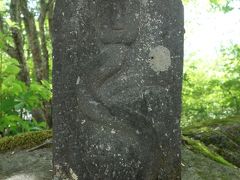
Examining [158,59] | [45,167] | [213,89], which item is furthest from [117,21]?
[213,89]

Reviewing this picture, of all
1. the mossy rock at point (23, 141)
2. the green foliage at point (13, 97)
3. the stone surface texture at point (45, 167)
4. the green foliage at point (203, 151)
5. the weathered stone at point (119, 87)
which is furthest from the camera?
the green foliage at point (13, 97)

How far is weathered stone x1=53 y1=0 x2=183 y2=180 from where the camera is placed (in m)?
2.92

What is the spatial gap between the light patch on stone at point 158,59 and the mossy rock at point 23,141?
1830mm

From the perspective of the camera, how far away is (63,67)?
305 centimetres

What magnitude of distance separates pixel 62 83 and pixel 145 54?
0.68 metres

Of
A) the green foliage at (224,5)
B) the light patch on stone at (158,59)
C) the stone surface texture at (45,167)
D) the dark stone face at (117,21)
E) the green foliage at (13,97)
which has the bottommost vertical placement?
the stone surface texture at (45,167)

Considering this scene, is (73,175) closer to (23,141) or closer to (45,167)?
(45,167)

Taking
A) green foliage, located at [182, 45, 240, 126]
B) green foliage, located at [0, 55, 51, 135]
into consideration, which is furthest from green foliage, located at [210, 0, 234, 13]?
green foliage, located at [0, 55, 51, 135]

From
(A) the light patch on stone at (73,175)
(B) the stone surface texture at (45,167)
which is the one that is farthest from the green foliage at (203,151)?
(A) the light patch on stone at (73,175)

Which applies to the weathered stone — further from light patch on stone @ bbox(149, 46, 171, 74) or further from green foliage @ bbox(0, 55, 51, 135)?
green foliage @ bbox(0, 55, 51, 135)

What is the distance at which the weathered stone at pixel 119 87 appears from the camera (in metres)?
2.92

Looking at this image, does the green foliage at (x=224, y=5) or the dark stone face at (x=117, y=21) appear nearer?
the dark stone face at (x=117, y=21)

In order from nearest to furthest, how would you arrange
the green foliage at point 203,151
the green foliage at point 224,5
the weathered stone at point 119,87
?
1. the weathered stone at point 119,87
2. the green foliage at point 203,151
3. the green foliage at point 224,5

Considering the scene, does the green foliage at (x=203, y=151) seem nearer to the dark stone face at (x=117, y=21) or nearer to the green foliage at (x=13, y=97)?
the dark stone face at (x=117, y=21)
